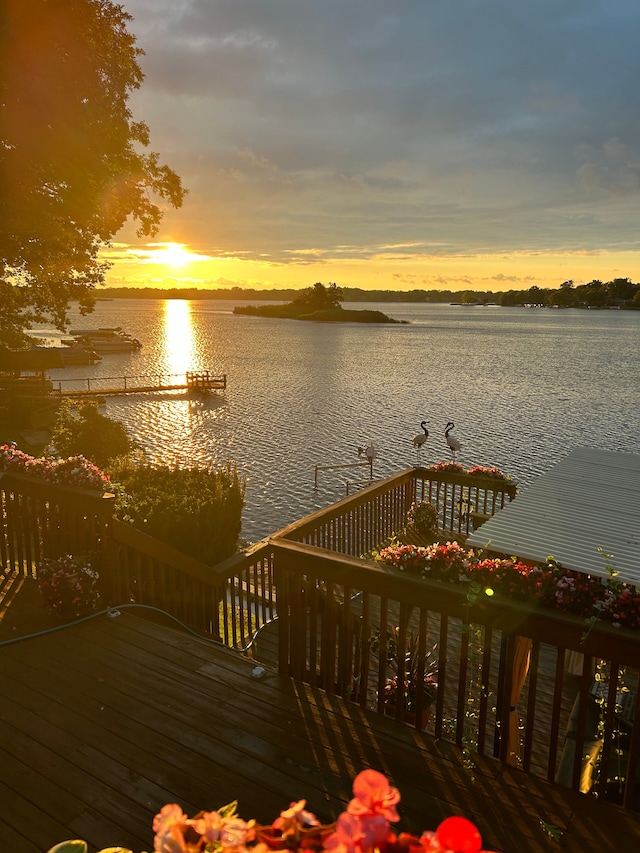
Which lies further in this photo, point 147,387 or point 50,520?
point 147,387

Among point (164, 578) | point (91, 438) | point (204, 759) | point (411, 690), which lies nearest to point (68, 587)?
point (164, 578)

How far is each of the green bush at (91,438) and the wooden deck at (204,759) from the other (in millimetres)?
11681

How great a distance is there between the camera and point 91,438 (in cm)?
1639

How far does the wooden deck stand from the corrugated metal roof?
2359 mm

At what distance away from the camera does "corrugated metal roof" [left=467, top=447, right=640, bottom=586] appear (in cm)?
573

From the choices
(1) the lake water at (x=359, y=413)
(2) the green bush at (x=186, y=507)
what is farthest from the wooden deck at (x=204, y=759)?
(1) the lake water at (x=359, y=413)

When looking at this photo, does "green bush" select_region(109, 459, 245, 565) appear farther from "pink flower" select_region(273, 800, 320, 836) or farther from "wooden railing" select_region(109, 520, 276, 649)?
"pink flower" select_region(273, 800, 320, 836)

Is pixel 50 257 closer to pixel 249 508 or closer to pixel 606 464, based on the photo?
pixel 249 508

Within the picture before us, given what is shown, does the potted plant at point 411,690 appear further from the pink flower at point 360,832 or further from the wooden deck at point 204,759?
the pink flower at point 360,832

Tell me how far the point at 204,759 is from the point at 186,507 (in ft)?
11.3

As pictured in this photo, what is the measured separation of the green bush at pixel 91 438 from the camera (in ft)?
53.1

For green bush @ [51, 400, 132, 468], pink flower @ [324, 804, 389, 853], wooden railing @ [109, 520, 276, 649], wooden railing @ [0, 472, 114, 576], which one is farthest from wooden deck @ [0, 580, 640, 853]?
green bush @ [51, 400, 132, 468]

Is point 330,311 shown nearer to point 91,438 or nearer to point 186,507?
point 91,438

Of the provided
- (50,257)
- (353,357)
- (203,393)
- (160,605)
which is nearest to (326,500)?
(50,257)
